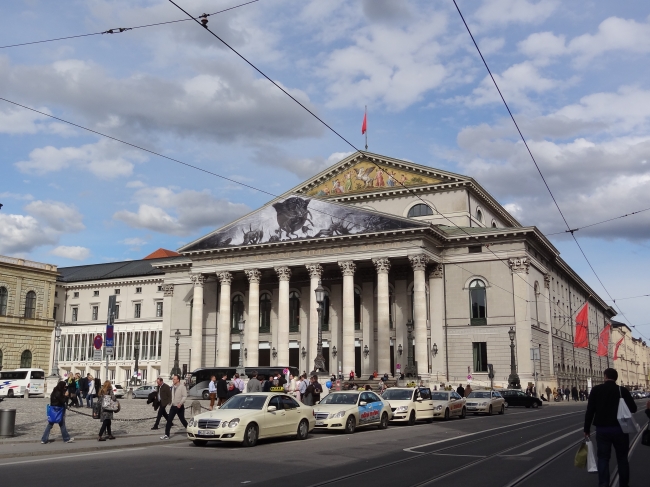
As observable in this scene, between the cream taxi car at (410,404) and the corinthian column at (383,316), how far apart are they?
23.8 metres

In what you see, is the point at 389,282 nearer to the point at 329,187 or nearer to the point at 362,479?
the point at 329,187

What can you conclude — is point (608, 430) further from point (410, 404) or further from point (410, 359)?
point (410, 359)

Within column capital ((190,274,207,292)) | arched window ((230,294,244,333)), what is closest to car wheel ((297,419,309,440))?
column capital ((190,274,207,292))

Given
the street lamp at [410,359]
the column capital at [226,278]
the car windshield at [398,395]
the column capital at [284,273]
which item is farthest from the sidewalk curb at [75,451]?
the column capital at [226,278]

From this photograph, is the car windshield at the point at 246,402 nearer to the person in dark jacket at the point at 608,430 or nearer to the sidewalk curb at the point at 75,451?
the sidewalk curb at the point at 75,451

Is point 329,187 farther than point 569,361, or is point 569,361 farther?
point 569,361

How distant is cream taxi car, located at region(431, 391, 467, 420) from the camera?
29922mm

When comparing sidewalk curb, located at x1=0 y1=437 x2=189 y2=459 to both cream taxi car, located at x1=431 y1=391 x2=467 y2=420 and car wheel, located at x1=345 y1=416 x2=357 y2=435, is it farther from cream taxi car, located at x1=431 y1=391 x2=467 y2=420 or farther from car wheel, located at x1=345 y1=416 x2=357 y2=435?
cream taxi car, located at x1=431 y1=391 x2=467 y2=420

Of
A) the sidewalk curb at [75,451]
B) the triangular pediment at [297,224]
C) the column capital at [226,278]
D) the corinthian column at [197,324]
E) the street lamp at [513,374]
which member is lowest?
the sidewalk curb at [75,451]

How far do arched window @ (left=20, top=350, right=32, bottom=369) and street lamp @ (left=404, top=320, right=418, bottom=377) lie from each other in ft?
138

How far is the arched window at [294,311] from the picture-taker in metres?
62.6

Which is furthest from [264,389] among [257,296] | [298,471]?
[257,296]

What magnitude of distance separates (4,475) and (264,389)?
18915mm

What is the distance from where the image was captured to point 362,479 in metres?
12.5
